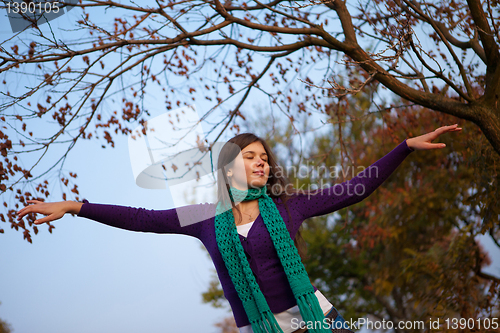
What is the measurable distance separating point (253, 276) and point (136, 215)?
716 millimetres

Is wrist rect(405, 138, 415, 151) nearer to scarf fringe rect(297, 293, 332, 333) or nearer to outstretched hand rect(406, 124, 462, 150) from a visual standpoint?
outstretched hand rect(406, 124, 462, 150)

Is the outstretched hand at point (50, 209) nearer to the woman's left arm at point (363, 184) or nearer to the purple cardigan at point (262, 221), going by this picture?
the purple cardigan at point (262, 221)

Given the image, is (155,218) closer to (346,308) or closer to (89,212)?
(89,212)

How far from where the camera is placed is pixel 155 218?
237 centimetres

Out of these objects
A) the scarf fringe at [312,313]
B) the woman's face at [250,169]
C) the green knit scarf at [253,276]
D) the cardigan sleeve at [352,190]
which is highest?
the woman's face at [250,169]

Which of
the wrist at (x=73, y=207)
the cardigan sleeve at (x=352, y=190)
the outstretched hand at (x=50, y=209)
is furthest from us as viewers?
the cardigan sleeve at (x=352, y=190)

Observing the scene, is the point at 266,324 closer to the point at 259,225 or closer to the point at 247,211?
the point at 259,225

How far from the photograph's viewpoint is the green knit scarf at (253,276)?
2158 mm

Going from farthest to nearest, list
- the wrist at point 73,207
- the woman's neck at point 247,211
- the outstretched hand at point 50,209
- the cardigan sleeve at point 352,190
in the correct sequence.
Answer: the woman's neck at point 247,211 < the cardigan sleeve at point 352,190 < the wrist at point 73,207 < the outstretched hand at point 50,209

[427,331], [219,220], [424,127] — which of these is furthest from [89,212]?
[424,127]

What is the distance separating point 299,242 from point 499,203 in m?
2.12

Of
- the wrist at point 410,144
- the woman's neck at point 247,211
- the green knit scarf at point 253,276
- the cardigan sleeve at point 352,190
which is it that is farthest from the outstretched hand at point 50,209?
the wrist at point 410,144

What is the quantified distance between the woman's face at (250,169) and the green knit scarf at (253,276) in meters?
0.16

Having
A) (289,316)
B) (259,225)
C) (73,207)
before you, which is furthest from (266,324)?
(73,207)
